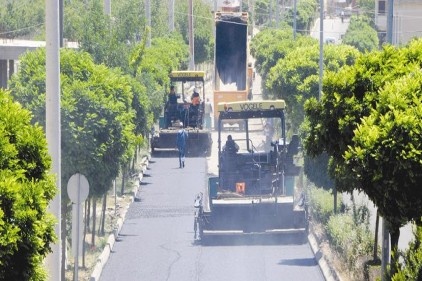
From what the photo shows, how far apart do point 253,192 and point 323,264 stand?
4.16 metres

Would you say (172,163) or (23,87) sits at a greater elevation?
(23,87)

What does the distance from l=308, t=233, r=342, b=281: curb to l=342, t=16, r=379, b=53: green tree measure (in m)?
49.2

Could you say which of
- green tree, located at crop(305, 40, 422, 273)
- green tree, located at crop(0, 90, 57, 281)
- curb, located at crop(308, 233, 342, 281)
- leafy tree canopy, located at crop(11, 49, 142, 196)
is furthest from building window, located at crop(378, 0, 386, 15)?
green tree, located at crop(0, 90, 57, 281)

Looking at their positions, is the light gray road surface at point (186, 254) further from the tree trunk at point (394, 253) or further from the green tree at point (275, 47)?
the green tree at point (275, 47)

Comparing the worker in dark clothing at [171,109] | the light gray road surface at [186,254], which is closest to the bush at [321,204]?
the light gray road surface at [186,254]

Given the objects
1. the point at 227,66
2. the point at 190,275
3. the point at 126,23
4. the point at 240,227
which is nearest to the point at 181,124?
the point at 126,23

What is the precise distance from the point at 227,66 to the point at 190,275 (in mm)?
34841

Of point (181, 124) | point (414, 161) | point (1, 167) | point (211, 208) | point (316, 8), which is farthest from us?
point (316, 8)

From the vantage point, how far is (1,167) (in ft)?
34.6

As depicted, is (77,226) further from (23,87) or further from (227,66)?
(227,66)

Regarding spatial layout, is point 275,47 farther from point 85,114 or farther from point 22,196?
point 22,196

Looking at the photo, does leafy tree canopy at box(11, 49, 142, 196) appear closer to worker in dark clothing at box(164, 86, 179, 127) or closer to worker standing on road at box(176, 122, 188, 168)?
worker standing on road at box(176, 122, 188, 168)

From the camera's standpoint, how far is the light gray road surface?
23.6 metres

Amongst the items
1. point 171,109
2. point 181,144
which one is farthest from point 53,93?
point 171,109
